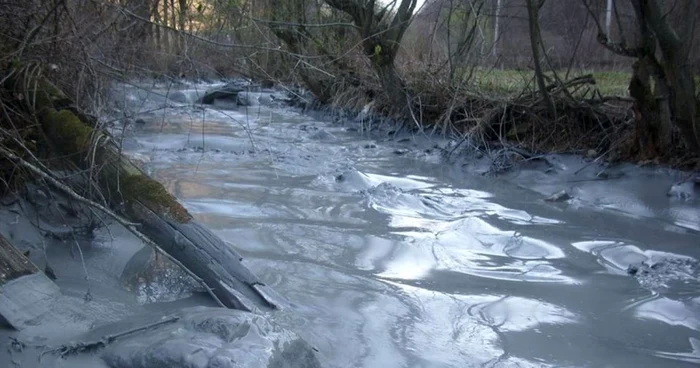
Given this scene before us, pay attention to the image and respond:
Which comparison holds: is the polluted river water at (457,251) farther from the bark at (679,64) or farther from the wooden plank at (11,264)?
the wooden plank at (11,264)

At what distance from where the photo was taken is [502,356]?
13.1 ft

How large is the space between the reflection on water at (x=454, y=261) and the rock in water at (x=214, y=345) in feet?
1.38

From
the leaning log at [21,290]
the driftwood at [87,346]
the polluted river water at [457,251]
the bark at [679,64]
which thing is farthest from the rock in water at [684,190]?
the leaning log at [21,290]

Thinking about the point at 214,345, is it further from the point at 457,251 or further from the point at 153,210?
the point at 457,251

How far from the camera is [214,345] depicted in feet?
10.8

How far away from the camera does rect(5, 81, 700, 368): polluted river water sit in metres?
4.18

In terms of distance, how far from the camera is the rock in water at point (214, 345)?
322 cm

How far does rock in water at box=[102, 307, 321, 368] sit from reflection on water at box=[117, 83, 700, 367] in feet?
1.38

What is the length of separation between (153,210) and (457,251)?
7.88ft

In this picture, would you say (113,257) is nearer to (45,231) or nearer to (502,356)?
(45,231)

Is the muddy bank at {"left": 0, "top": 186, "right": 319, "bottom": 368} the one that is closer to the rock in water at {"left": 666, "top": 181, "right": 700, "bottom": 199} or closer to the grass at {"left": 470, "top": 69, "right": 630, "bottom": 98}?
the rock in water at {"left": 666, "top": 181, "right": 700, "bottom": 199}

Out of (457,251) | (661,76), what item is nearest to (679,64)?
(661,76)

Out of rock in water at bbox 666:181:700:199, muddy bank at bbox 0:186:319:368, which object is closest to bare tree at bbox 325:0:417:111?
rock in water at bbox 666:181:700:199

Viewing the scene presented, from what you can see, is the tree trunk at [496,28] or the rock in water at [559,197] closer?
the rock in water at [559,197]
